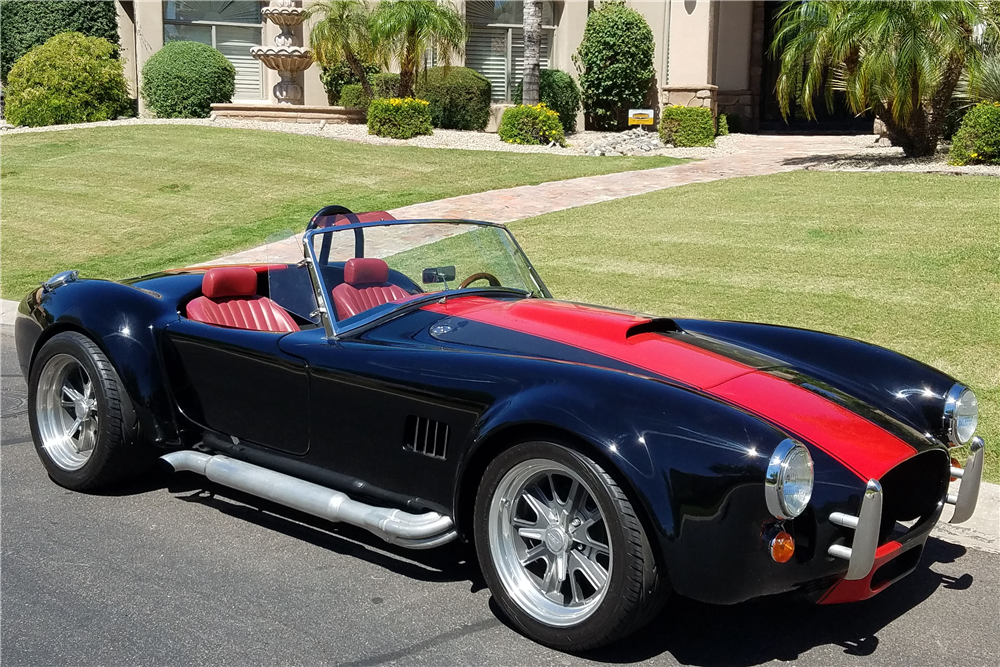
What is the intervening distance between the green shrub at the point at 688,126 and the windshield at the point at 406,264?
51.5 ft

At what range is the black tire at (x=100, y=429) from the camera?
4.82 meters

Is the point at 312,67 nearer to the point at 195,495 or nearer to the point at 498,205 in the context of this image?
the point at 498,205

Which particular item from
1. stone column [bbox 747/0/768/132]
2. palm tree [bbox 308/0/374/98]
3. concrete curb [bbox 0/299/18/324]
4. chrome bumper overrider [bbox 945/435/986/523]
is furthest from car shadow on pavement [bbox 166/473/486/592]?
stone column [bbox 747/0/768/132]

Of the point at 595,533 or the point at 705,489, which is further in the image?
the point at 595,533

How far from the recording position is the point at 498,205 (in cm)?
1420

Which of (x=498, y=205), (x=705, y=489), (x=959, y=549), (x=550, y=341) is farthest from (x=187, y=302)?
(x=498, y=205)

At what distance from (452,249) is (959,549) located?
8.71 feet

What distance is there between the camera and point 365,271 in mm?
4730

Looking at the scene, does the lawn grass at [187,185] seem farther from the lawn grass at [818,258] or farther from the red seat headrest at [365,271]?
the red seat headrest at [365,271]

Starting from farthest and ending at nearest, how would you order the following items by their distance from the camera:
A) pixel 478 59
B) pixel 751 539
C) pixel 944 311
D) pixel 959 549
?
pixel 478 59 < pixel 944 311 < pixel 959 549 < pixel 751 539

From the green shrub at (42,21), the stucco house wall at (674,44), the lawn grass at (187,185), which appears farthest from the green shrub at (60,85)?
the stucco house wall at (674,44)

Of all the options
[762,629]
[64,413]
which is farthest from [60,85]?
[762,629]

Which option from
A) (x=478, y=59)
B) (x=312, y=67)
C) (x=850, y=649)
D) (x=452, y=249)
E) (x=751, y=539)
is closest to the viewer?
(x=751, y=539)

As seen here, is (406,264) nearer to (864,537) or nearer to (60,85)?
(864,537)
